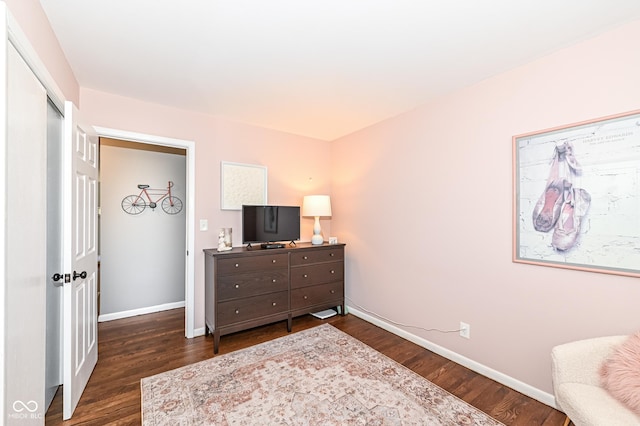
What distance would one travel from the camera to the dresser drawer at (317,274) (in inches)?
122

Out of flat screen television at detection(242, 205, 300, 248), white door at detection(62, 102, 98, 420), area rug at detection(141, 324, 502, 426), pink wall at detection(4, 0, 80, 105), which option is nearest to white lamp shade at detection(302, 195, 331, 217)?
flat screen television at detection(242, 205, 300, 248)

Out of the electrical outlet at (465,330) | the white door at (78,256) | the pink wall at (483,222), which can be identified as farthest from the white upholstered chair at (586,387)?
the white door at (78,256)

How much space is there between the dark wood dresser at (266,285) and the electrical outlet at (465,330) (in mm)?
1461

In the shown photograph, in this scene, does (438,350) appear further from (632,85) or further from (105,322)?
(105,322)

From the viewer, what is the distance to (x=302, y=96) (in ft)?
8.45

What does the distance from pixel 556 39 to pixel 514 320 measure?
6.37 feet

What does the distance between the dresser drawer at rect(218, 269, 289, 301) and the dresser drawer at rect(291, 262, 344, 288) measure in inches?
5.1

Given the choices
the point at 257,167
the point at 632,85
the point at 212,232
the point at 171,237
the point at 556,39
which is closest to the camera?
the point at 632,85

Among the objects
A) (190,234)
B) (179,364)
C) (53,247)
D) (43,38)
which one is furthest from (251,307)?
(43,38)

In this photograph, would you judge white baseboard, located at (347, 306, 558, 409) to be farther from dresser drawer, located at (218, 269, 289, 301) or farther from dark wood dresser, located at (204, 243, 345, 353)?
dresser drawer, located at (218, 269, 289, 301)

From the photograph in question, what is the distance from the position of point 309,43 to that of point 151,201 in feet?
9.94

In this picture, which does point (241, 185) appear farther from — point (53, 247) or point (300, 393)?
point (300, 393)

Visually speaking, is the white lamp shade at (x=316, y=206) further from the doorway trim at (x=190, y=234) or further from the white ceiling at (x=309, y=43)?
the doorway trim at (x=190, y=234)

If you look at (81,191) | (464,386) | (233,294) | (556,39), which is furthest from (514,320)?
(81,191)
